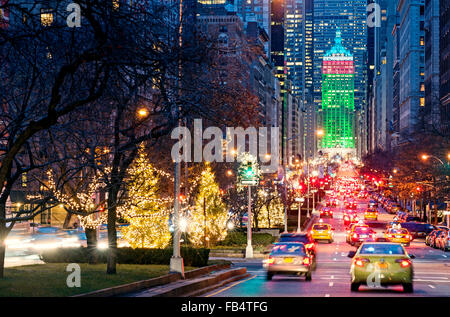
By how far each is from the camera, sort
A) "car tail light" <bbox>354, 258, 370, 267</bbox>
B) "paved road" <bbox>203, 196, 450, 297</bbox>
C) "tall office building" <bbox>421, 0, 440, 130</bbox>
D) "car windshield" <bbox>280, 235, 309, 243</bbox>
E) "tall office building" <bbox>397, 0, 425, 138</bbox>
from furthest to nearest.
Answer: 1. "tall office building" <bbox>397, 0, 425, 138</bbox>
2. "tall office building" <bbox>421, 0, 440, 130</bbox>
3. "car windshield" <bbox>280, 235, 309, 243</bbox>
4. "paved road" <bbox>203, 196, 450, 297</bbox>
5. "car tail light" <bbox>354, 258, 370, 267</bbox>

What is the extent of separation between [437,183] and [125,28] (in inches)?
2663

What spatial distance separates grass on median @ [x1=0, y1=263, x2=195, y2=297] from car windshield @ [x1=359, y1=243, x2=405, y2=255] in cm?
685

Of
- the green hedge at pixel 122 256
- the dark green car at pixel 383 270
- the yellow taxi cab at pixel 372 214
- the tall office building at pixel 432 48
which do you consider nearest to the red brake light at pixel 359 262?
the dark green car at pixel 383 270

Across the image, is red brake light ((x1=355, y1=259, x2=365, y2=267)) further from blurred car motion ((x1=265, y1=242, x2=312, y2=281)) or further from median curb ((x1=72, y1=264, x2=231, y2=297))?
median curb ((x1=72, y1=264, x2=231, y2=297))

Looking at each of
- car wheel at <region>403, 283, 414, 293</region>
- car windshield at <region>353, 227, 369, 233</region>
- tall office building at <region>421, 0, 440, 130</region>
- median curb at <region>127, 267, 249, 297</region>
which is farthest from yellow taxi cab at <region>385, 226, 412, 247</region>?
tall office building at <region>421, 0, 440, 130</region>

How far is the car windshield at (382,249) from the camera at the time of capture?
79.5 ft

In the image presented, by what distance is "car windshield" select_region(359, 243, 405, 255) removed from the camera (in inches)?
953

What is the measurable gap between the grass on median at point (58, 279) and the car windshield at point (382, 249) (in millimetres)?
6845

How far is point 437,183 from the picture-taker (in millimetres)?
77250

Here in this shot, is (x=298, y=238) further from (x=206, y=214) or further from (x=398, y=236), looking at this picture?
(x=398, y=236)

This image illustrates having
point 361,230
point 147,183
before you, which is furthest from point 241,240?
point 147,183

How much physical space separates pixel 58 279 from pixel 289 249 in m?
10.1
